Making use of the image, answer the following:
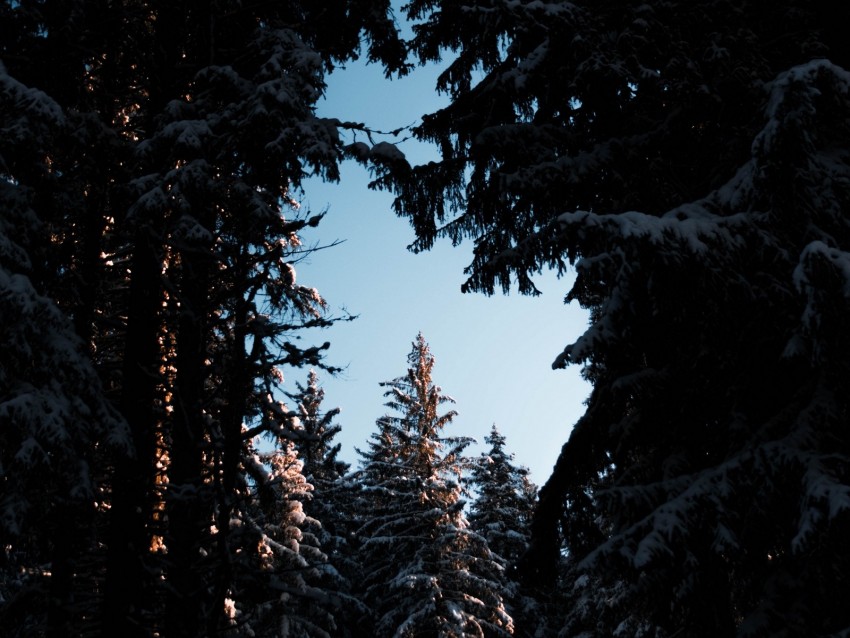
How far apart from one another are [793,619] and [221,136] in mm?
6782

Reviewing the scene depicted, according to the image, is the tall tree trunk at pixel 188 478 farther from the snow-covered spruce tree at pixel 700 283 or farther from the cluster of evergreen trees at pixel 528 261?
the snow-covered spruce tree at pixel 700 283

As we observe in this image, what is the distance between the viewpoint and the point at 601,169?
669 cm

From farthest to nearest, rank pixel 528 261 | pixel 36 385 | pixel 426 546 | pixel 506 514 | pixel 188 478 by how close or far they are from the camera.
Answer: pixel 506 514
pixel 426 546
pixel 528 261
pixel 36 385
pixel 188 478

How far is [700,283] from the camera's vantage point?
443 cm

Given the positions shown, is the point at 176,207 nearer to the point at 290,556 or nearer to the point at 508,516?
the point at 290,556

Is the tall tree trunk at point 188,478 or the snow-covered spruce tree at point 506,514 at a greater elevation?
the snow-covered spruce tree at point 506,514

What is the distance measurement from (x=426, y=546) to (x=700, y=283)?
714 inches

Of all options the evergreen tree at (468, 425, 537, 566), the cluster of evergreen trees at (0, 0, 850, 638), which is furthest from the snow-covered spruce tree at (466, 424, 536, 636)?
the cluster of evergreen trees at (0, 0, 850, 638)

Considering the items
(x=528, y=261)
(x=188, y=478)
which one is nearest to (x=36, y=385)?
(x=188, y=478)

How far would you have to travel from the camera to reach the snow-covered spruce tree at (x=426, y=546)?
19359mm

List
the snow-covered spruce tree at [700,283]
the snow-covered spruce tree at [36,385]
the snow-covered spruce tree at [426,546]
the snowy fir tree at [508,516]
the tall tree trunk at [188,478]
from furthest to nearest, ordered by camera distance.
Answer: the snowy fir tree at [508,516] → the snow-covered spruce tree at [426,546] → the snow-covered spruce tree at [36,385] → the tall tree trunk at [188,478] → the snow-covered spruce tree at [700,283]

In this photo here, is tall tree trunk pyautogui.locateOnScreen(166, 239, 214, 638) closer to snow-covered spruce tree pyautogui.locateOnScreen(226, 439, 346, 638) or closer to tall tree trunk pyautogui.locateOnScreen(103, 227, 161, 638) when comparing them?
tall tree trunk pyautogui.locateOnScreen(103, 227, 161, 638)

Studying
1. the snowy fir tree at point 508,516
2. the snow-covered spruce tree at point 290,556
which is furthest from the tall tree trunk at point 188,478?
the snowy fir tree at point 508,516

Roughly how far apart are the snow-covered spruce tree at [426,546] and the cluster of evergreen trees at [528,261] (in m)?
12.4
